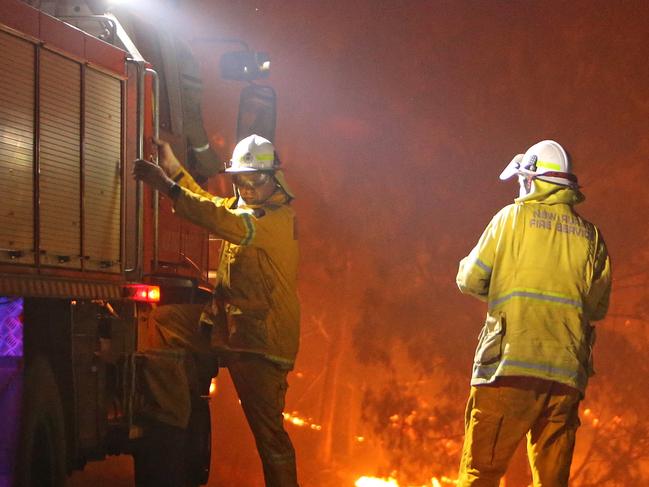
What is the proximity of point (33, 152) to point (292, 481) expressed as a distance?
262 cm

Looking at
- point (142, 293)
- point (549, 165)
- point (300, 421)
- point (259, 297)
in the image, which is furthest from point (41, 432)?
point (300, 421)

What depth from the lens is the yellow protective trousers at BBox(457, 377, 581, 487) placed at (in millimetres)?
5402

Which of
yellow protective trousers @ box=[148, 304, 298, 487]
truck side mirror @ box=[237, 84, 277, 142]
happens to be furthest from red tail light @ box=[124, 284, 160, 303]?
truck side mirror @ box=[237, 84, 277, 142]

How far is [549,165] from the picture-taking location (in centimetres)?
566

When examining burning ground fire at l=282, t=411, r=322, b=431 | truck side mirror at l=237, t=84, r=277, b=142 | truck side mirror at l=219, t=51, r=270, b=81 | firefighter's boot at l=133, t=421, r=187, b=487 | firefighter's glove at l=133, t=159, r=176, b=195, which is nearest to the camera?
firefighter's glove at l=133, t=159, r=176, b=195

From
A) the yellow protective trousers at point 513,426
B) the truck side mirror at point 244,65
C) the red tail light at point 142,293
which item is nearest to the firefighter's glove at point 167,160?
the red tail light at point 142,293

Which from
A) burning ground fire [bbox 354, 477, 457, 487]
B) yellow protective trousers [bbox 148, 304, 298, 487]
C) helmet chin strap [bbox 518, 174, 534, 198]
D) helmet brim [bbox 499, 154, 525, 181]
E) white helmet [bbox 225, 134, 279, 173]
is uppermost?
white helmet [bbox 225, 134, 279, 173]

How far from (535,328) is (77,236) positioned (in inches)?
103

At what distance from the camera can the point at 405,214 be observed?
2488cm

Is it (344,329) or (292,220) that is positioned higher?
(292,220)

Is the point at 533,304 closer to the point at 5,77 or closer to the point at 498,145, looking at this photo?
the point at 5,77

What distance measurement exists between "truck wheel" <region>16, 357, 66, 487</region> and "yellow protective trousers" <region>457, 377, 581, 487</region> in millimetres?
2186

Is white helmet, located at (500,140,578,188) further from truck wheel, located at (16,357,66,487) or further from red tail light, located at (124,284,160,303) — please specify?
truck wheel, located at (16,357,66,487)

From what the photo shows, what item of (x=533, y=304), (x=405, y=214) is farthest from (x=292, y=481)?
(x=405, y=214)
